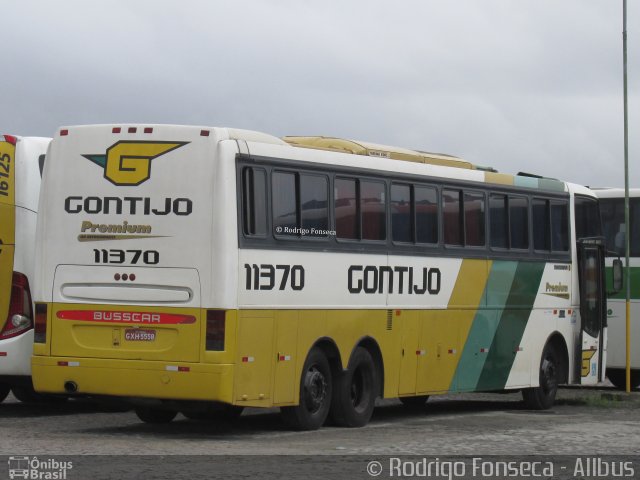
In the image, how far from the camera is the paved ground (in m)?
13.2

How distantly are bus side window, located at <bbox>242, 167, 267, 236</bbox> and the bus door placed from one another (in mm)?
8510

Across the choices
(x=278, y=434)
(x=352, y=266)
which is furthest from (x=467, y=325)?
(x=278, y=434)

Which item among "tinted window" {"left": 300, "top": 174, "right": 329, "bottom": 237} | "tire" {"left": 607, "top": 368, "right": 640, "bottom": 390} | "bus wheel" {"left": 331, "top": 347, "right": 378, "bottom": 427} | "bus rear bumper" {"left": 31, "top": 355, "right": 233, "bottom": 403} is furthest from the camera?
"tire" {"left": 607, "top": 368, "right": 640, "bottom": 390}

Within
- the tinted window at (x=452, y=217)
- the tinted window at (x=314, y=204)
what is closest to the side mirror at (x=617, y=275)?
the tinted window at (x=452, y=217)

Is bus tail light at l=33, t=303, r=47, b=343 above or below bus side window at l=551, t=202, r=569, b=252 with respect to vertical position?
below

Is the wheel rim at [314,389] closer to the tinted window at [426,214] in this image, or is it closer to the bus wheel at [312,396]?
the bus wheel at [312,396]

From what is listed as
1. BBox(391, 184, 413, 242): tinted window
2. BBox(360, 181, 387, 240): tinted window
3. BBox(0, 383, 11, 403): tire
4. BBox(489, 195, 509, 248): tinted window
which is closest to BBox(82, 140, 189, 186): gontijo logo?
BBox(360, 181, 387, 240): tinted window

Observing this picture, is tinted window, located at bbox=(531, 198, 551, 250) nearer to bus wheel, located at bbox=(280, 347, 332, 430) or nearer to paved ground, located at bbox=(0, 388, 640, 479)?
paved ground, located at bbox=(0, 388, 640, 479)

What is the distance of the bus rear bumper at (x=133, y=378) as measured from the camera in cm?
1527

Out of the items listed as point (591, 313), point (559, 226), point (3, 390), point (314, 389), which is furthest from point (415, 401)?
point (314, 389)

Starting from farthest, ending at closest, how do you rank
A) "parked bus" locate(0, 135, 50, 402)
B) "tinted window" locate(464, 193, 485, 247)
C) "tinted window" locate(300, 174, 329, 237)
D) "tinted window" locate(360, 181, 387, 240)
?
1. "tinted window" locate(464, 193, 485, 247)
2. "tinted window" locate(360, 181, 387, 240)
3. "parked bus" locate(0, 135, 50, 402)
4. "tinted window" locate(300, 174, 329, 237)

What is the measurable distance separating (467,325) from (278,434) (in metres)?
4.71

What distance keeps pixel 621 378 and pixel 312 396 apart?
47.9ft

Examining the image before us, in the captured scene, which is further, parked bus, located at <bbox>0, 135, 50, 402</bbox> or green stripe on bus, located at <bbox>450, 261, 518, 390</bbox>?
green stripe on bus, located at <bbox>450, 261, 518, 390</bbox>
